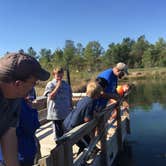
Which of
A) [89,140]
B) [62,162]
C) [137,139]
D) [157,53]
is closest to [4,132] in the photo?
[62,162]

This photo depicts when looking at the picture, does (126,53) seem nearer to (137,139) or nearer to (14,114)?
(137,139)

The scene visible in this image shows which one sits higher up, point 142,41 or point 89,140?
point 142,41

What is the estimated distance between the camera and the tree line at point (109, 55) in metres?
63.3

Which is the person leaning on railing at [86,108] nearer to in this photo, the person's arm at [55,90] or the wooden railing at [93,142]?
the wooden railing at [93,142]

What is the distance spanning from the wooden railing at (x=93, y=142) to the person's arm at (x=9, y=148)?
1.02 meters

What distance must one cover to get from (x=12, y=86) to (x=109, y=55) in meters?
70.3

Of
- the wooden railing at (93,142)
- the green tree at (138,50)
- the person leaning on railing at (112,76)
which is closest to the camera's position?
the wooden railing at (93,142)

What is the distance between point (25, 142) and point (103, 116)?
8.84ft

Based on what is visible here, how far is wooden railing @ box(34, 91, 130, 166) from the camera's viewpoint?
324 centimetres

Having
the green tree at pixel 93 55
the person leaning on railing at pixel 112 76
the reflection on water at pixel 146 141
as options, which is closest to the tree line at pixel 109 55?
the green tree at pixel 93 55

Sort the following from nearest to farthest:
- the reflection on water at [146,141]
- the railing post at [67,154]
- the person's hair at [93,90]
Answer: the railing post at [67,154], the person's hair at [93,90], the reflection on water at [146,141]

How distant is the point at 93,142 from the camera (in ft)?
16.7

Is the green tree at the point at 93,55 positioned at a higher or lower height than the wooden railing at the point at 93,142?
higher

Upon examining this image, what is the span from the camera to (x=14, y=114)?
1.96 metres
